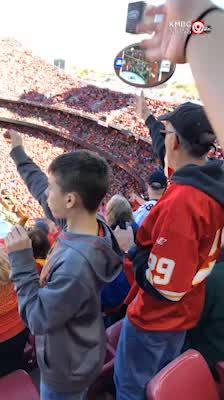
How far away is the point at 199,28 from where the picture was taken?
717mm

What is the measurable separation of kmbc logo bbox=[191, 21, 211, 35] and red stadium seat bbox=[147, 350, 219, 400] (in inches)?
50.8

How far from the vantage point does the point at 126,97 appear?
43.1ft

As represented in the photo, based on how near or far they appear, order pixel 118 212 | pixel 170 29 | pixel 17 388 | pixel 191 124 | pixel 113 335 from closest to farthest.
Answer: pixel 170 29 → pixel 191 124 → pixel 17 388 → pixel 113 335 → pixel 118 212

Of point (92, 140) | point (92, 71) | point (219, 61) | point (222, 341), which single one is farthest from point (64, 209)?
point (92, 71)

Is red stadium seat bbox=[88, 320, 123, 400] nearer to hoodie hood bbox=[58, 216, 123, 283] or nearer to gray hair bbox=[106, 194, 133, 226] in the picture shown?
gray hair bbox=[106, 194, 133, 226]

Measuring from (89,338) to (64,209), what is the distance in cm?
53

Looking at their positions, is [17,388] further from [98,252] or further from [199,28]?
[199,28]

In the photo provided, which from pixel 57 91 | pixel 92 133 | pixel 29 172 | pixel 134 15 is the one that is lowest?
pixel 92 133

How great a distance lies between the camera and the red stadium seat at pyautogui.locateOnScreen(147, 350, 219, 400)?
1.53 m

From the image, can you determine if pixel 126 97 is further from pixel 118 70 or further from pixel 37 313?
pixel 37 313

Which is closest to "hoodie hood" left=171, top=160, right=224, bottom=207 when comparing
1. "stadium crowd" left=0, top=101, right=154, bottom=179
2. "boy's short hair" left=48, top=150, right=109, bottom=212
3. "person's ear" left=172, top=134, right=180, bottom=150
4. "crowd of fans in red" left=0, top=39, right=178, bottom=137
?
"person's ear" left=172, top=134, right=180, bottom=150

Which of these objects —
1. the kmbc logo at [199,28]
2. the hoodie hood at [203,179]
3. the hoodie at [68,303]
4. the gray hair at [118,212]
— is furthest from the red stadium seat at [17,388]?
the kmbc logo at [199,28]

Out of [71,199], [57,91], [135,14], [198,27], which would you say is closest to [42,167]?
[57,91]

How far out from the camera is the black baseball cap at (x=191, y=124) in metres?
1.71
